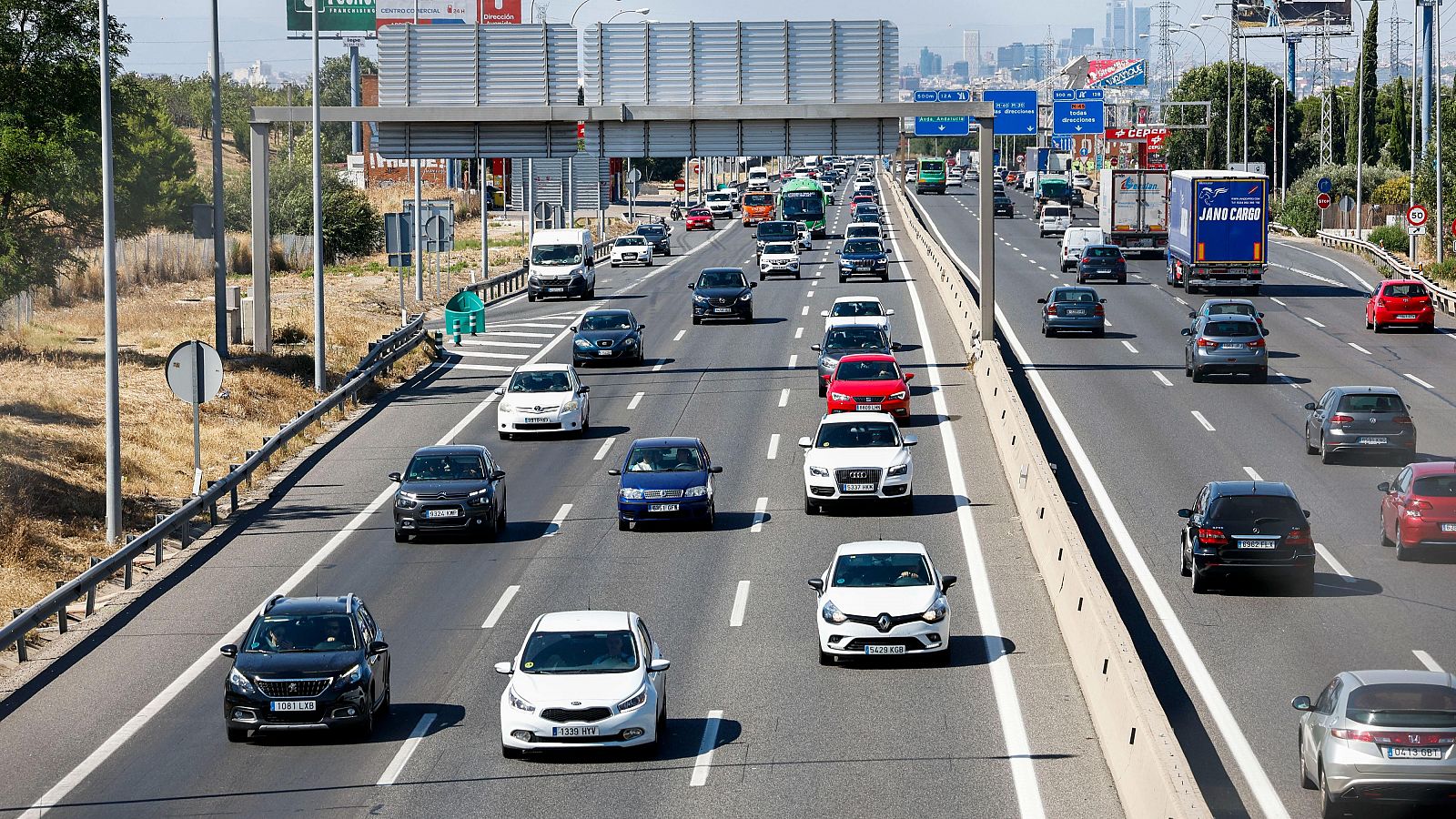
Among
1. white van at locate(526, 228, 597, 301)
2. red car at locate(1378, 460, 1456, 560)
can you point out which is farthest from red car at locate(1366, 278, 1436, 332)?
red car at locate(1378, 460, 1456, 560)

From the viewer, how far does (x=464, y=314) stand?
53125 mm

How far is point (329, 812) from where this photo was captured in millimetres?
15641

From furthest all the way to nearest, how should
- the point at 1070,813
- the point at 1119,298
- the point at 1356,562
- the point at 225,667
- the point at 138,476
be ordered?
the point at 1119,298
the point at 138,476
the point at 1356,562
the point at 225,667
the point at 1070,813

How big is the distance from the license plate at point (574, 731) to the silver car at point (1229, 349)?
1210 inches

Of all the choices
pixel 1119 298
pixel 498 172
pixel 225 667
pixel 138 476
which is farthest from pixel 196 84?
pixel 225 667

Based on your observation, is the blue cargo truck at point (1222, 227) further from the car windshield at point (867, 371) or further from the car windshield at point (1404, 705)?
the car windshield at point (1404, 705)

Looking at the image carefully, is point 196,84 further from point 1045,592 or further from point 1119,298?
point 1045,592

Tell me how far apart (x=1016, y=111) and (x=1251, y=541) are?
82627mm

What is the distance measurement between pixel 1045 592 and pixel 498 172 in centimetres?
12393

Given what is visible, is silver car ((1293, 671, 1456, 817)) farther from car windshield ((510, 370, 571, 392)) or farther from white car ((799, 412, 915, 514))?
car windshield ((510, 370, 571, 392))

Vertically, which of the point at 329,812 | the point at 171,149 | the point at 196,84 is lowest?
the point at 329,812

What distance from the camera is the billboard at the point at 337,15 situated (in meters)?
92.4

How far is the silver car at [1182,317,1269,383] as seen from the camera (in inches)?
1759

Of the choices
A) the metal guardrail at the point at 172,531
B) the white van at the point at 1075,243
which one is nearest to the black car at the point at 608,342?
the metal guardrail at the point at 172,531
